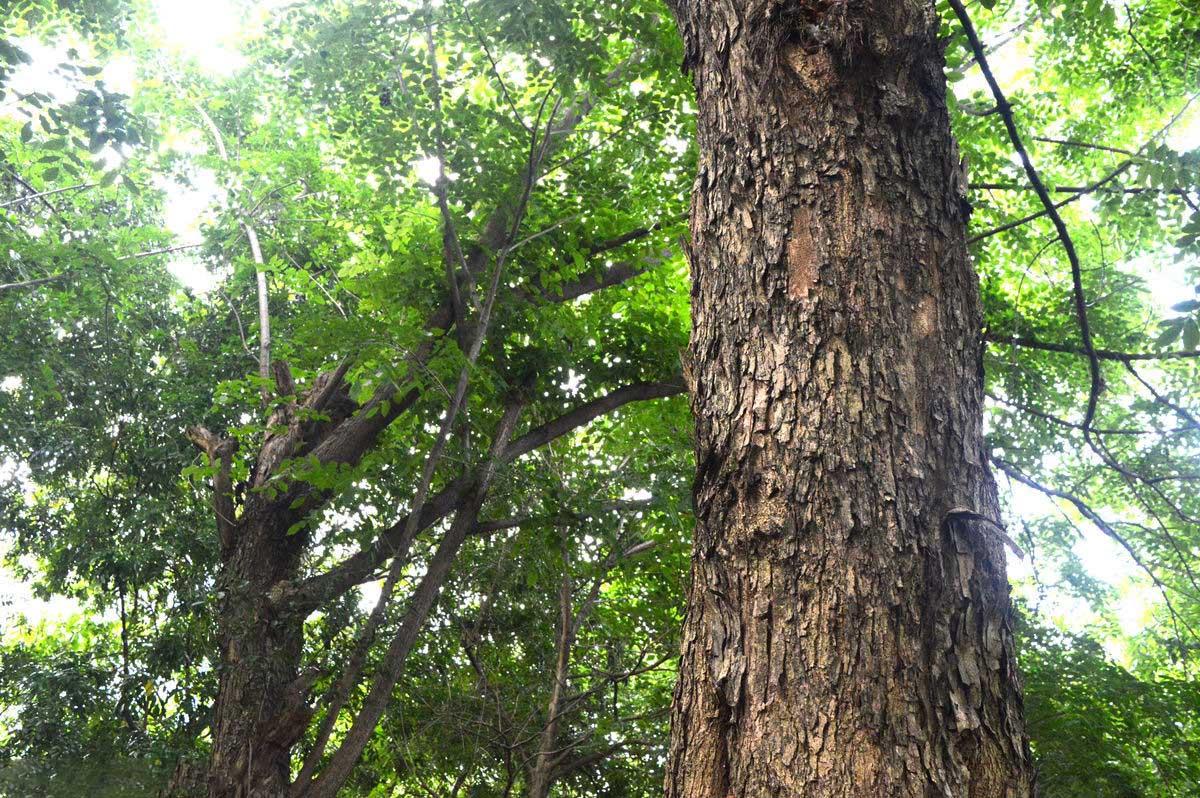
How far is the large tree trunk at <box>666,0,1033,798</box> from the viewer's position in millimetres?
1320

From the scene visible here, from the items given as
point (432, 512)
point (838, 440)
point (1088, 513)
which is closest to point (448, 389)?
point (432, 512)

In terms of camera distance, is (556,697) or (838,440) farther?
(556,697)

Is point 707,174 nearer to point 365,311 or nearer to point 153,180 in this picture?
point 365,311

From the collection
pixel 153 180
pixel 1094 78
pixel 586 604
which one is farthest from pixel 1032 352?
pixel 153 180

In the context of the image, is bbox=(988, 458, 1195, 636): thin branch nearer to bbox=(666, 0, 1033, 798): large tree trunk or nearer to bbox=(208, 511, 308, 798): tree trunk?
bbox=(666, 0, 1033, 798): large tree trunk

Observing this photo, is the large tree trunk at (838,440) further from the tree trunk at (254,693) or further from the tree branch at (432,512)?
the tree trunk at (254,693)

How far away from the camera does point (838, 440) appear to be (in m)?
1.47

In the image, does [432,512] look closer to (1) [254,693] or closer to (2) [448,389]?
(2) [448,389]

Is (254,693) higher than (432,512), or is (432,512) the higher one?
(432,512)

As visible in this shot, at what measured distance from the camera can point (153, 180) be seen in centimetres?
880

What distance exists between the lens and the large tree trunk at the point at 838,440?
1320mm

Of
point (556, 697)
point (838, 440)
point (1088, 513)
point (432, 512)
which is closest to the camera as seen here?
point (838, 440)

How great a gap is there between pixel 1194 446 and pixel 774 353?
22.9ft

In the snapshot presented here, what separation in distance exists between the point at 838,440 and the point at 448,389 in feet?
14.4
